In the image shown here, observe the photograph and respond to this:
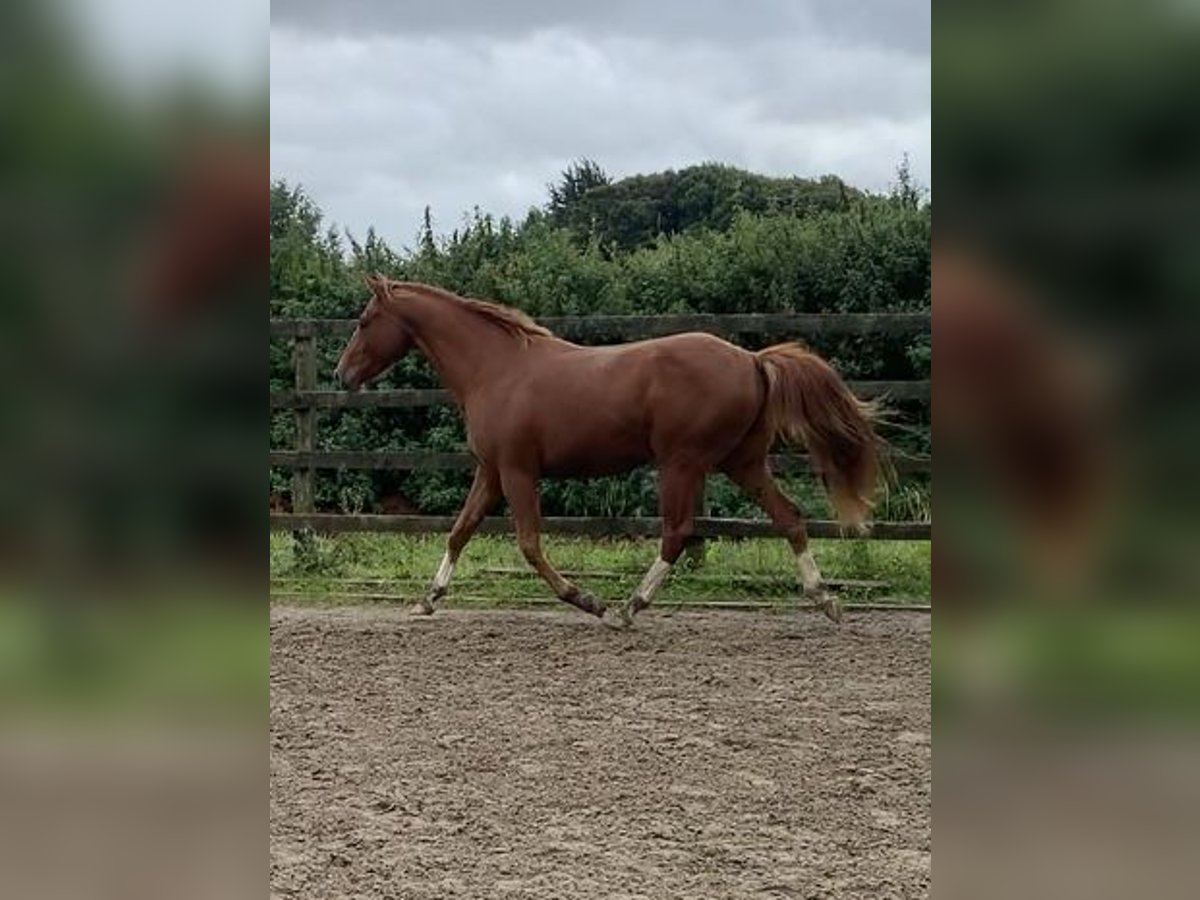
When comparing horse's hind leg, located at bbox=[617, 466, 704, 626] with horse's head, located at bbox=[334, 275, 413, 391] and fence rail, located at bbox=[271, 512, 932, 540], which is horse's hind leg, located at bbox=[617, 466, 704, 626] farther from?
horse's head, located at bbox=[334, 275, 413, 391]

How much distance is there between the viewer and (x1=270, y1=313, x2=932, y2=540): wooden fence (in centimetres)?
635

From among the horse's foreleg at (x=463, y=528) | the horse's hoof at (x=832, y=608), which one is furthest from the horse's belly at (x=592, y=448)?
the horse's hoof at (x=832, y=608)

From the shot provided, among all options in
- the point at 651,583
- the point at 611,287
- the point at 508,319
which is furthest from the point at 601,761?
the point at 611,287

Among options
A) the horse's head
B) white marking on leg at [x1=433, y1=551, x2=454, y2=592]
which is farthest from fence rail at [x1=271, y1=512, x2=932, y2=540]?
the horse's head

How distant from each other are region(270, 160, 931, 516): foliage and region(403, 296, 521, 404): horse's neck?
905 mm

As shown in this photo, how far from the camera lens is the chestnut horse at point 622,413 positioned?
218 inches

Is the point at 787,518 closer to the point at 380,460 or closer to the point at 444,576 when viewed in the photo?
the point at 444,576

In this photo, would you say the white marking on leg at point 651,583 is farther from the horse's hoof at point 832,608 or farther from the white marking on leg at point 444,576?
the white marking on leg at point 444,576

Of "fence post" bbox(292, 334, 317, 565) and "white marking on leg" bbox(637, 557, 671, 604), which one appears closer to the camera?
"white marking on leg" bbox(637, 557, 671, 604)
